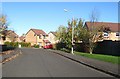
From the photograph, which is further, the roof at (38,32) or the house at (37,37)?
the roof at (38,32)

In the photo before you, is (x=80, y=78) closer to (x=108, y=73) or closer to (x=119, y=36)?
(x=108, y=73)

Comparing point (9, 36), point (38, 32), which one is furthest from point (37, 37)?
point (9, 36)

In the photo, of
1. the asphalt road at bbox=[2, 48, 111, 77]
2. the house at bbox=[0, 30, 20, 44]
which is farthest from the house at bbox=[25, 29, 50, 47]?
the asphalt road at bbox=[2, 48, 111, 77]

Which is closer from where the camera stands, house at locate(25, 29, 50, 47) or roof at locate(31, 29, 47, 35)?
house at locate(25, 29, 50, 47)

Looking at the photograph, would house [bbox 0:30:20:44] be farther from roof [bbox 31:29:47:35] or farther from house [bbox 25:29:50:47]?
roof [bbox 31:29:47:35]

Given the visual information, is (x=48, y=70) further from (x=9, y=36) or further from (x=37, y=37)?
(x=37, y=37)

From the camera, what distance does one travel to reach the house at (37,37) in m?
117

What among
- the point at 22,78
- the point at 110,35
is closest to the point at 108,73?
the point at 22,78

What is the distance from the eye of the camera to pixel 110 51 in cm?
3828

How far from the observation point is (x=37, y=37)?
385ft

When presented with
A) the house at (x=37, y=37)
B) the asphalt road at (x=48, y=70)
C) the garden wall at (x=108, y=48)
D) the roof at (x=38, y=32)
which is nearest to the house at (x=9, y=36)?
the house at (x=37, y=37)

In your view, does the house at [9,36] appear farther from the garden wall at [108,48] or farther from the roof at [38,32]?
the garden wall at [108,48]

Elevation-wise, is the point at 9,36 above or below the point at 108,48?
above

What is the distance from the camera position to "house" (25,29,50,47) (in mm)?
117062
